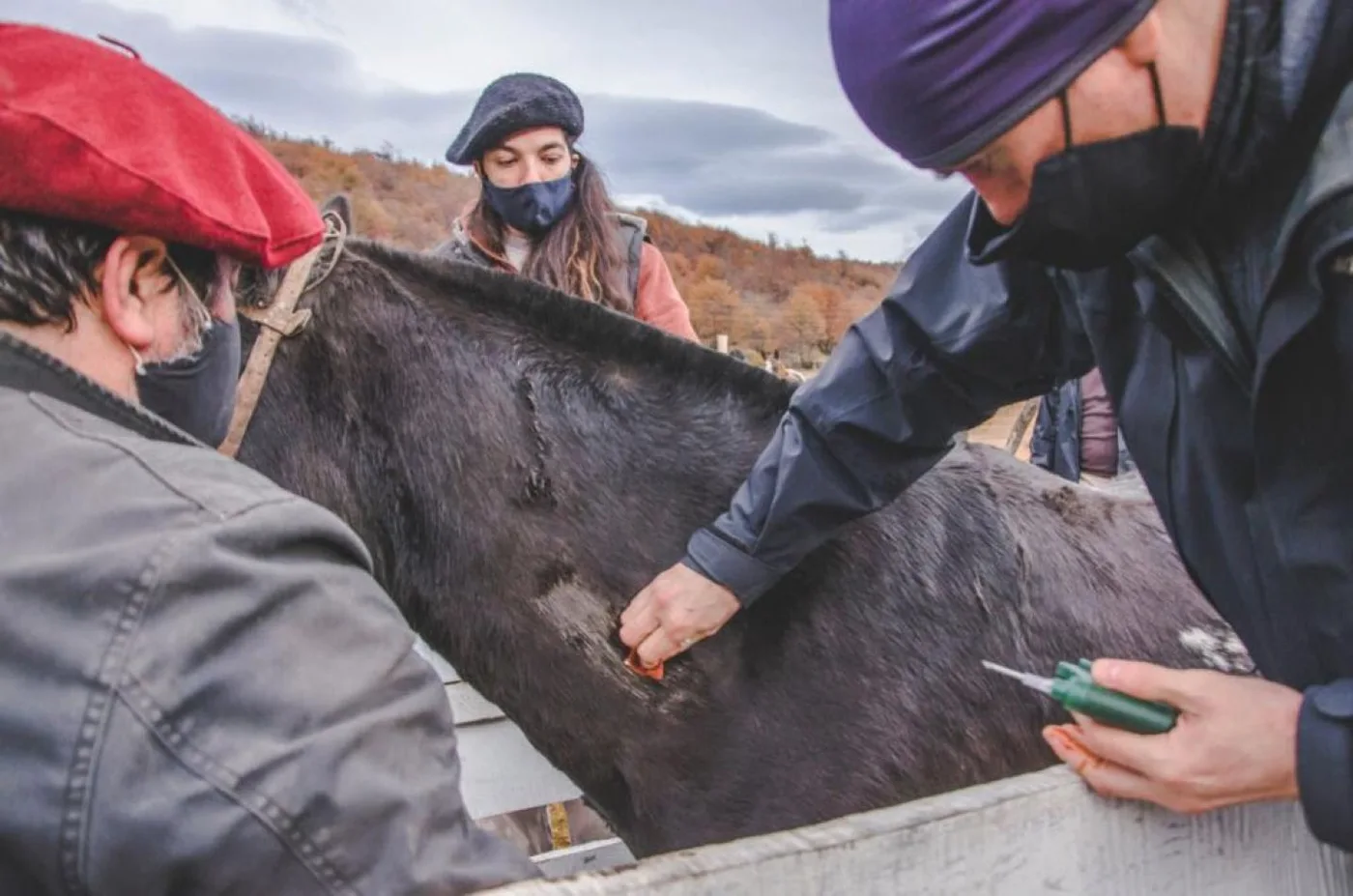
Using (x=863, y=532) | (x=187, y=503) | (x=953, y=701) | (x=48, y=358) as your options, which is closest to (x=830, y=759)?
(x=953, y=701)

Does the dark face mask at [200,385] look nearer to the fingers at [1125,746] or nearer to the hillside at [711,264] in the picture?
the fingers at [1125,746]

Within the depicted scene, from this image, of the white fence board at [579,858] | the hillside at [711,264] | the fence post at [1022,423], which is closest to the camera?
the white fence board at [579,858]

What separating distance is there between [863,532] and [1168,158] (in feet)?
3.16

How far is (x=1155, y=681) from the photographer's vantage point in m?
1.05

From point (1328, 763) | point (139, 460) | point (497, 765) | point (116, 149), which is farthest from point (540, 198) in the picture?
point (1328, 763)

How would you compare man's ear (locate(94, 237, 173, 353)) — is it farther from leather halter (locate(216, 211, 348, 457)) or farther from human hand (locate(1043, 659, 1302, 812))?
human hand (locate(1043, 659, 1302, 812))

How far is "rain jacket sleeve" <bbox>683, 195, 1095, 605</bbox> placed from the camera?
5.57ft

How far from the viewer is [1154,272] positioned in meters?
1.23

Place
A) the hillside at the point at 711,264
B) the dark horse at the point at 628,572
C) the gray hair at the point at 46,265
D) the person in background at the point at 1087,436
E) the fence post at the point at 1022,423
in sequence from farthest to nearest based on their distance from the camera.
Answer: the hillside at the point at 711,264
the fence post at the point at 1022,423
the person in background at the point at 1087,436
the dark horse at the point at 628,572
the gray hair at the point at 46,265

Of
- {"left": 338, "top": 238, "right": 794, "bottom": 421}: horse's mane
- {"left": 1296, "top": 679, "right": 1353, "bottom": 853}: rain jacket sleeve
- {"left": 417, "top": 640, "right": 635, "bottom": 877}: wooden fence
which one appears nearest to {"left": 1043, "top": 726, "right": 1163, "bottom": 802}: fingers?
{"left": 1296, "top": 679, "right": 1353, "bottom": 853}: rain jacket sleeve

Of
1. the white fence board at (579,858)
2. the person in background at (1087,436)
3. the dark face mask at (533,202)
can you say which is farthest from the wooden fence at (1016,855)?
the person in background at (1087,436)

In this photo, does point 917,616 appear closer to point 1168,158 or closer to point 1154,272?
point 1154,272

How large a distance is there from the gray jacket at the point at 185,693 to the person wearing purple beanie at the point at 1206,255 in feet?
2.44

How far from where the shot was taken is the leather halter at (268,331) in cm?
178
